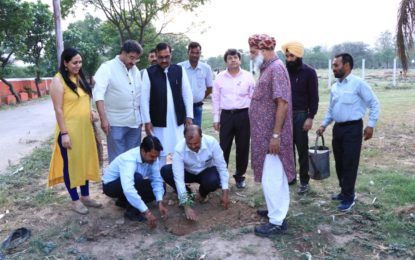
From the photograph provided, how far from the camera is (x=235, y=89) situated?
4734 mm

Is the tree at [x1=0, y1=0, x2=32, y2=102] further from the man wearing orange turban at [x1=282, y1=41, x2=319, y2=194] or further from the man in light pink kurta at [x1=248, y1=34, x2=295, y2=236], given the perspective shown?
the man in light pink kurta at [x1=248, y1=34, x2=295, y2=236]

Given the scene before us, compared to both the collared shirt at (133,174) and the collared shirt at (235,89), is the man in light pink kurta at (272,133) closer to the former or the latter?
the collared shirt at (133,174)

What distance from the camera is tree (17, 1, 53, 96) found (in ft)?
78.5

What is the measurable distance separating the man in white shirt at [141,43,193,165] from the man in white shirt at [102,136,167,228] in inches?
20.1

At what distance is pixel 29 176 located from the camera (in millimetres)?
5918

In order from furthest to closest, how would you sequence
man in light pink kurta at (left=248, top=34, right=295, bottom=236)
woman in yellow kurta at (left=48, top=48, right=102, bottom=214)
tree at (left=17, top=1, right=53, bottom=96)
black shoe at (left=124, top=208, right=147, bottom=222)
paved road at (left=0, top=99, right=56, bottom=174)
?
1. tree at (left=17, top=1, right=53, bottom=96)
2. paved road at (left=0, top=99, right=56, bottom=174)
3. black shoe at (left=124, top=208, right=147, bottom=222)
4. woman in yellow kurta at (left=48, top=48, right=102, bottom=214)
5. man in light pink kurta at (left=248, top=34, right=295, bottom=236)

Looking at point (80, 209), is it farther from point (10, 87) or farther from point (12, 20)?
point (10, 87)

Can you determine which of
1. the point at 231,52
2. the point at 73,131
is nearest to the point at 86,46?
the point at 231,52

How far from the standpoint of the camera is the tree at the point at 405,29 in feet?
17.4

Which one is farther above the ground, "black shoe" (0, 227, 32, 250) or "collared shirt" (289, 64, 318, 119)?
"collared shirt" (289, 64, 318, 119)

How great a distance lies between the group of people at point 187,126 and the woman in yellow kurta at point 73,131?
0.03ft

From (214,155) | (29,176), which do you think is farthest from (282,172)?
(29,176)

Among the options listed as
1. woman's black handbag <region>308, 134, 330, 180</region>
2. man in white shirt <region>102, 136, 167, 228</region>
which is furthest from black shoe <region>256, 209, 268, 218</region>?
man in white shirt <region>102, 136, 167, 228</region>

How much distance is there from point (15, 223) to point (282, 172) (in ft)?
9.16
